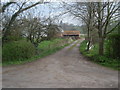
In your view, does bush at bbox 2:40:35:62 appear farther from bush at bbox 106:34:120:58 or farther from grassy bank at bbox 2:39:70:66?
bush at bbox 106:34:120:58

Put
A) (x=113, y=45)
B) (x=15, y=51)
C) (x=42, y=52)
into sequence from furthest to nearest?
(x=42, y=52)
(x=15, y=51)
(x=113, y=45)

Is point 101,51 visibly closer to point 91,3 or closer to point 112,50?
point 112,50

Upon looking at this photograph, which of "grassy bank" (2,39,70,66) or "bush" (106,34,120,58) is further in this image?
"bush" (106,34,120,58)

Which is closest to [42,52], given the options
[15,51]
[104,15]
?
[15,51]

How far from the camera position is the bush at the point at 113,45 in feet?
31.2

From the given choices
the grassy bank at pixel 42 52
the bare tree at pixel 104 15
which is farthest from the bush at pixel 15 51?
the bare tree at pixel 104 15

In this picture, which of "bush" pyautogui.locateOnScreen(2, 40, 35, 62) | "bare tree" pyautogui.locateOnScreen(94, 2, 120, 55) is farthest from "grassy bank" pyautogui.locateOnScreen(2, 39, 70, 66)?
"bare tree" pyautogui.locateOnScreen(94, 2, 120, 55)

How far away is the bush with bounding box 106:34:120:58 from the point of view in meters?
9.52

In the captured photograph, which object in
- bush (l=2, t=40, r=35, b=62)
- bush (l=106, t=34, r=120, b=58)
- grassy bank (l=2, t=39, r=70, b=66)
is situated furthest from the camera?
bush (l=2, t=40, r=35, b=62)

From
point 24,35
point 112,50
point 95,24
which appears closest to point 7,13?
point 24,35

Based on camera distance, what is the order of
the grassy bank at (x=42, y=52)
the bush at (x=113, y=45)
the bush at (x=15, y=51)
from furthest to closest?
the bush at (x=15, y=51) < the bush at (x=113, y=45) < the grassy bank at (x=42, y=52)

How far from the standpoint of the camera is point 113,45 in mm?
9797

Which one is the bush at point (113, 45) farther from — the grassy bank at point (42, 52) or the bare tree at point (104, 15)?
the grassy bank at point (42, 52)

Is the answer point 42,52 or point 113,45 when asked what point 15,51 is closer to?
point 42,52
